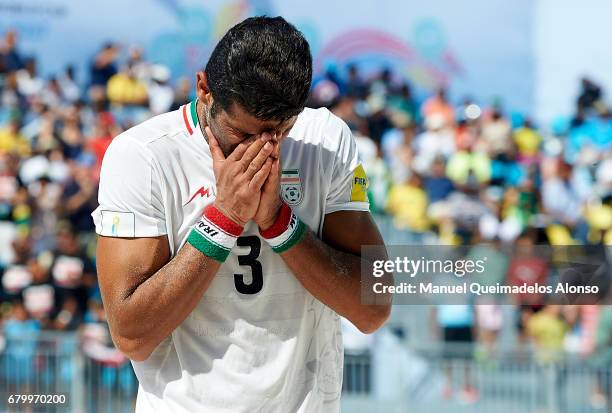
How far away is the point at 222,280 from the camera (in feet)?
7.75

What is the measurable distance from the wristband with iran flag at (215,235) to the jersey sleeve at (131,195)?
149 millimetres

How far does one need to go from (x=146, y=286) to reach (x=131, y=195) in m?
→ 0.23

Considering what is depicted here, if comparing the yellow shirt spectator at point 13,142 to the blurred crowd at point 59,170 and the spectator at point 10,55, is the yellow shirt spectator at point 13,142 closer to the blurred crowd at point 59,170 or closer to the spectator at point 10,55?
the blurred crowd at point 59,170

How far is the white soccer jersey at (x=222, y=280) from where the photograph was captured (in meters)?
2.31

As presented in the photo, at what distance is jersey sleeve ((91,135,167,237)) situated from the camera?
7.48 feet

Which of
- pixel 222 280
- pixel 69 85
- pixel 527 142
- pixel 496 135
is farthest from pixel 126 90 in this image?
pixel 222 280

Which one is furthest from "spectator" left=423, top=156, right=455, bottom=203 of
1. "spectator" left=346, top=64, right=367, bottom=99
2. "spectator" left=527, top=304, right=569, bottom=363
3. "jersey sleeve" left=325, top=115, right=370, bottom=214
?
"jersey sleeve" left=325, top=115, right=370, bottom=214

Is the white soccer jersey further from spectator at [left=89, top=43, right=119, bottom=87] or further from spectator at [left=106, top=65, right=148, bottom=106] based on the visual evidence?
spectator at [left=89, top=43, right=119, bottom=87]

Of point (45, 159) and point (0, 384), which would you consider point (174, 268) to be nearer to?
point (0, 384)

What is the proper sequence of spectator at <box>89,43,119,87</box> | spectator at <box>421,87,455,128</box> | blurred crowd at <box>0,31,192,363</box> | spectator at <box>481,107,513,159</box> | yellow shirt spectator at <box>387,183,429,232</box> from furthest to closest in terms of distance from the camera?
spectator at <box>89,43,119,87</box>, spectator at <box>421,87,455,128</box>, spectator at <box>481,107,513,159</box>, yellow shirt spectator at <box>387,183,429,232</box>, blurred crowd at <box>0,31,192,363</box>

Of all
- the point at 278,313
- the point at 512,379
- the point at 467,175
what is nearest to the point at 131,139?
the point at 278,313

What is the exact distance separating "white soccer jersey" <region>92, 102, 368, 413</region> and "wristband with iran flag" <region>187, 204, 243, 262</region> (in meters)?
0.14

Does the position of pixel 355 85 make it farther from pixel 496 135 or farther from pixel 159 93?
pixel 159 93

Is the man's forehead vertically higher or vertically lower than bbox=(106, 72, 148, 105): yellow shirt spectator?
lower
